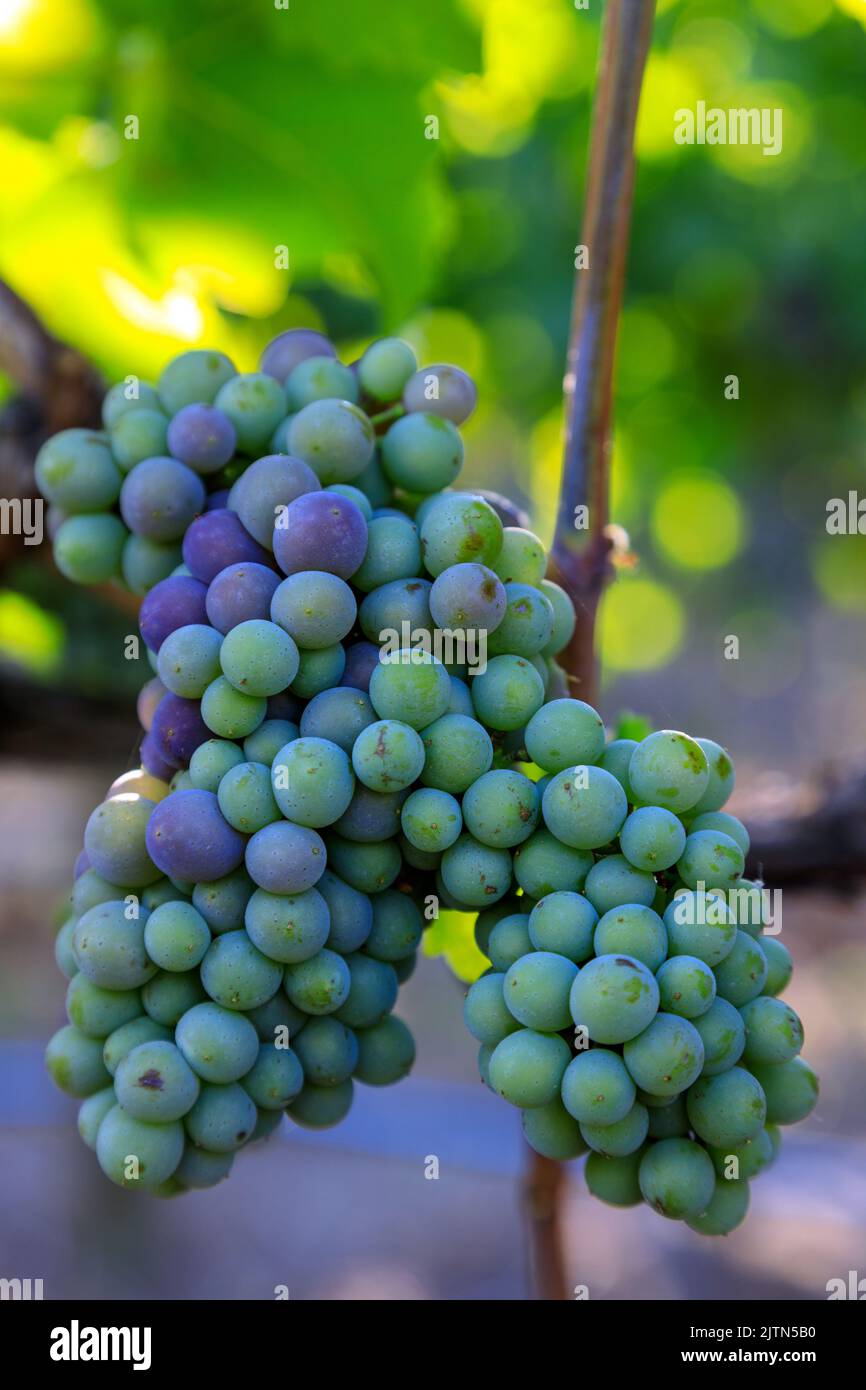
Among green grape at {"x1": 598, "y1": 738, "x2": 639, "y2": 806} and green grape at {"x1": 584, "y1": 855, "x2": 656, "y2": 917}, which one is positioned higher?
green grape at {"x1": 598, "y1": 738, "x2": 639, "y2": 806}

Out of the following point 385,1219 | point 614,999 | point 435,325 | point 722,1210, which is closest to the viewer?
point 614,999

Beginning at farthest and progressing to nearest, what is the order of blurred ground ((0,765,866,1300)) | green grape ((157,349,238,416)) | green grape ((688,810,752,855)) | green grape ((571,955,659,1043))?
blurred ground ((0,765,866,1300)), green grape ((157,349,238,416)), green grape ((688,810,752,855)), green grape ((571,955,659,1043))

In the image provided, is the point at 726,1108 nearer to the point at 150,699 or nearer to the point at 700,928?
the point at 700,928

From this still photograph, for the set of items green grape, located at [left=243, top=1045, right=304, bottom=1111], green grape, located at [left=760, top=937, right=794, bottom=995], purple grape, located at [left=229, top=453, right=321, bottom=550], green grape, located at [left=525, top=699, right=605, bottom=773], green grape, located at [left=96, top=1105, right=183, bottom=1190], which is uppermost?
purple grape, located at [left=229, top=453, right=321, bottom=550]

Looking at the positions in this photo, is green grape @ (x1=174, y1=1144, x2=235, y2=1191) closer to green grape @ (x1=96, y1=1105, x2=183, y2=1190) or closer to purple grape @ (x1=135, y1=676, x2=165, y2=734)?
green grape @ (x1=96, y1=1105, x2=183, y2=1190)

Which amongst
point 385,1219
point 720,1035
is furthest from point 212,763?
point 385,1219

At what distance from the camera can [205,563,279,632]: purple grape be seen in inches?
28.5

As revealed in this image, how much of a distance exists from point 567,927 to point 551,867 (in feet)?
0.14

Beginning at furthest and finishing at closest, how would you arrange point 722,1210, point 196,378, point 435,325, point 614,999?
point 435,325, point 196,378, point 722,1210, point 614,999

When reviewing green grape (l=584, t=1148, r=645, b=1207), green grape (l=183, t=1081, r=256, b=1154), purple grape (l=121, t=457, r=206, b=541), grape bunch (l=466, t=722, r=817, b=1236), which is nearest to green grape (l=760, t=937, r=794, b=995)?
grape bunch (l=466, t=722, r=817, b=1236)

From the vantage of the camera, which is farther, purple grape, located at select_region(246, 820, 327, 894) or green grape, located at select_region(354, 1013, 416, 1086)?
green grape, located at select_region(354, 1013, 416, 1086)

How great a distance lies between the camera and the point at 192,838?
2.25 ft
